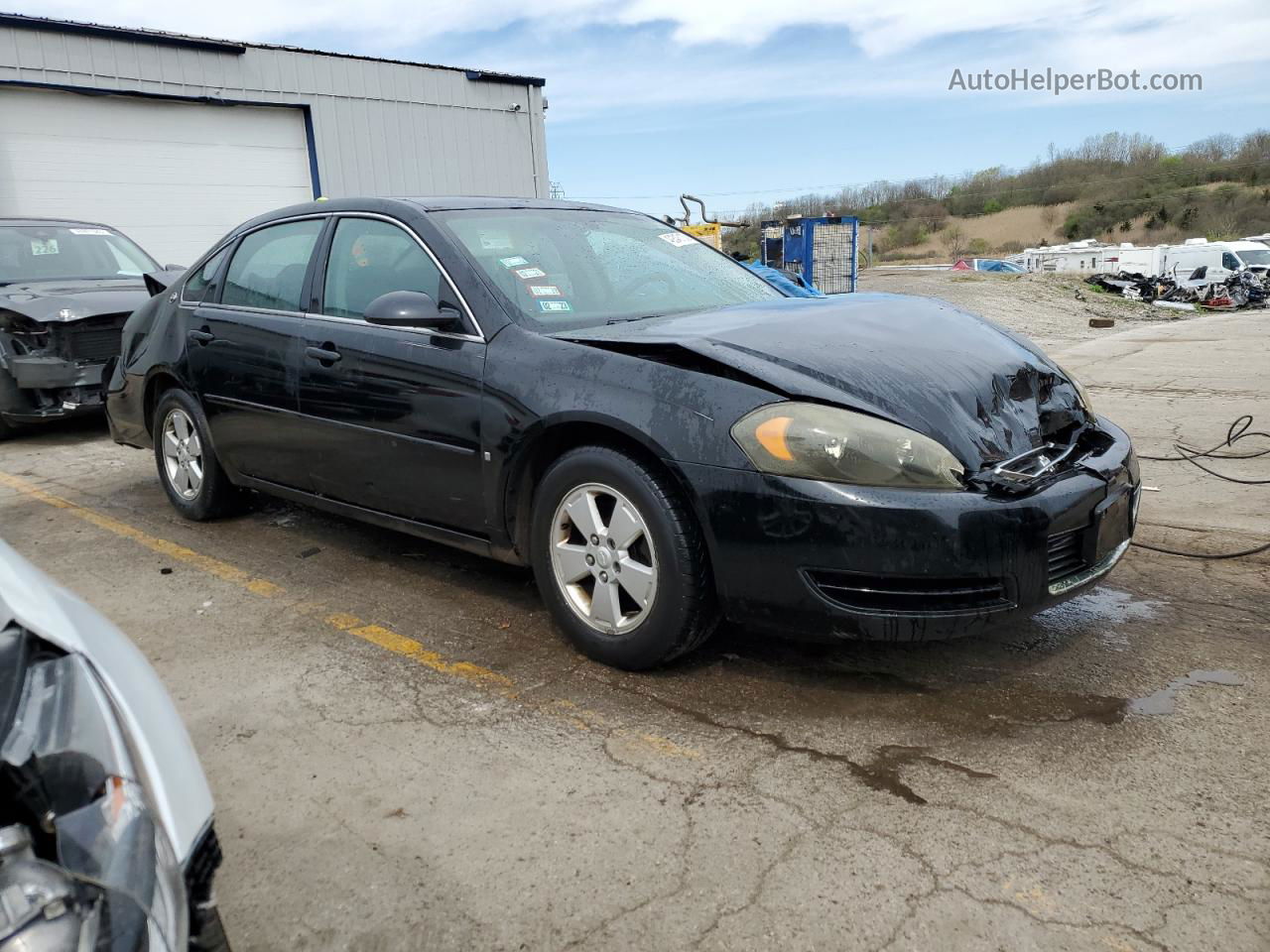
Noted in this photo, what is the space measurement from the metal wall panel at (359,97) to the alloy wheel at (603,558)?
11.1 m

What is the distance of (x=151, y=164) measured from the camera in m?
15.1

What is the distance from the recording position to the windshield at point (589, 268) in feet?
12.2

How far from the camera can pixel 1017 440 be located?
10.3 feet

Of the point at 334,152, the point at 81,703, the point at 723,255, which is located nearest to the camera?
the point at 81,703

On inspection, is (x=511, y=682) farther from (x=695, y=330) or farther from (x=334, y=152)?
(x=334, y=152)

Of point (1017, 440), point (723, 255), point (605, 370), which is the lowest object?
point (1017, 440)

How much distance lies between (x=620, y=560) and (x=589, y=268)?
4.55 ft

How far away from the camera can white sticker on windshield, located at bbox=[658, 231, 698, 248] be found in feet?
15.1

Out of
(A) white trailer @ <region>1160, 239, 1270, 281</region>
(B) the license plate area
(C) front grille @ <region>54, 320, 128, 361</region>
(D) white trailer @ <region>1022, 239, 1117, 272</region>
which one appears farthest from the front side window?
(D) white trailer @ <region>1022, 239, 1117, 272</region>

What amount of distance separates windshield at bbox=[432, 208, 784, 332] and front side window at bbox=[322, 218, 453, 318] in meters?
0.18

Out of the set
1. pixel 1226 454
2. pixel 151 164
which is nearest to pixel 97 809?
pixel 1226 454

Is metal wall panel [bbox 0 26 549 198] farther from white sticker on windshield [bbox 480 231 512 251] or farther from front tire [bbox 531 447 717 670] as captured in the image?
front tire [bbox 531 447 717 670]

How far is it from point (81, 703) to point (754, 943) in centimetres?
135

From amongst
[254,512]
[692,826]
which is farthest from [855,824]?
[254,512]
